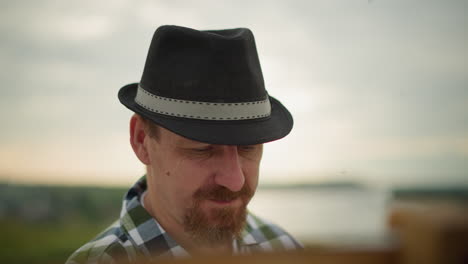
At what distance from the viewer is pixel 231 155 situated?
185cm

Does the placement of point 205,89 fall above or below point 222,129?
above

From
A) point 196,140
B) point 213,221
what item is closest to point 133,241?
point 213,221

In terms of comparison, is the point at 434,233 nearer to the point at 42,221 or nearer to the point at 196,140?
the point at 196,140

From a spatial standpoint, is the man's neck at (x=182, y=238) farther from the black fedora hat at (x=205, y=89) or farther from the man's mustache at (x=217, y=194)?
the black fedora hat at (x=205, y=89)

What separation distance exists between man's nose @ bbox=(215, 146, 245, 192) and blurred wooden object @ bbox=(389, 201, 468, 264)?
1004 millimetres

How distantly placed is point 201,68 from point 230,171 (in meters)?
0.48

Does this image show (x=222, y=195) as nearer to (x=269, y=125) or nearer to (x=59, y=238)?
(x=269, y=125)

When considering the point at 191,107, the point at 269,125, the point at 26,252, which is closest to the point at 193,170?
the point at 191,107

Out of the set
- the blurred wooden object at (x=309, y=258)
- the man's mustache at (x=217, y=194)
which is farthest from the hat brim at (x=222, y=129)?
the blurred wooden object at (x=309, y=258)

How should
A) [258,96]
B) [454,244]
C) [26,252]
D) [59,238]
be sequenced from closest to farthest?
[454,244] → [258,96] → [26,252] → [59,238]

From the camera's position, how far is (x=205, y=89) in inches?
71.4

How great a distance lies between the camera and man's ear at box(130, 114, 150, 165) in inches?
83.1

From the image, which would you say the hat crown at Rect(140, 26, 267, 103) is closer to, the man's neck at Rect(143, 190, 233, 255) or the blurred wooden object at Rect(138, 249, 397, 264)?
the man's neck at Rect(143, 190, 233, 255)

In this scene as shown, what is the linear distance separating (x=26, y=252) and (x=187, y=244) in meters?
17.9
